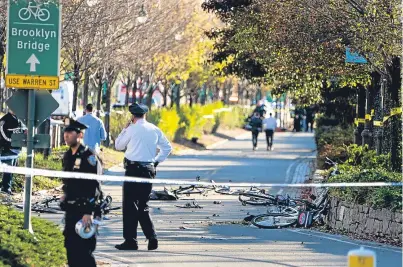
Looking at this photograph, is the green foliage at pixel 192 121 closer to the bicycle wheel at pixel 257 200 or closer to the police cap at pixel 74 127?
the bicycle wheel at pixel 257 200

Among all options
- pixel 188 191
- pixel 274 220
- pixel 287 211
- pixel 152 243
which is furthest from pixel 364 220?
pixel 188 191

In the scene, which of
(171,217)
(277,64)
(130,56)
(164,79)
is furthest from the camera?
(164,79)

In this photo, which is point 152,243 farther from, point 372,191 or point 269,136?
point 269,136

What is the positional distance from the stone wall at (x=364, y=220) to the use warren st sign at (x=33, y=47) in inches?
200

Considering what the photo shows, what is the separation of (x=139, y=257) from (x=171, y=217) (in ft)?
16.6

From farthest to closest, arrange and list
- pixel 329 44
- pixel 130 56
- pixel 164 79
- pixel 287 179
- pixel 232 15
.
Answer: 1. pixel 164 79
2. pixel 130 56
3. pixel 287 179
4. pixel 232 15
5. pixel 329 44

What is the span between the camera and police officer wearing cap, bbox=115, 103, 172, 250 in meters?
13.1

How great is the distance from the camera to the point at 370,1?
18.1 m

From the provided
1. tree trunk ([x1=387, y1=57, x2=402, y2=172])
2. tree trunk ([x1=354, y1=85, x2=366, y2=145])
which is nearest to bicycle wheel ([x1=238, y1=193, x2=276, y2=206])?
tree trunk ([x1=387, y1=57, x2=402, y2=172])

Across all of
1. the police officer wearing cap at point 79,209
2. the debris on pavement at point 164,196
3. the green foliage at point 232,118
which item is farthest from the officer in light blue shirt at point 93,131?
the green foliage at point 232,118

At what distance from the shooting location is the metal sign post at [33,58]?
11.9 meters

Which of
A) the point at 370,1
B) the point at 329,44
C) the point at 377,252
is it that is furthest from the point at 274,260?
the point at 329,44

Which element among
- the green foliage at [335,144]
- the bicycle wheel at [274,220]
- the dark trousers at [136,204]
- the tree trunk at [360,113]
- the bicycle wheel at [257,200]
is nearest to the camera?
the dark trousers at [136,204]

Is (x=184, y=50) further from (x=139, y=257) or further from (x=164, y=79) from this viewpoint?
(x=139, y=257)
